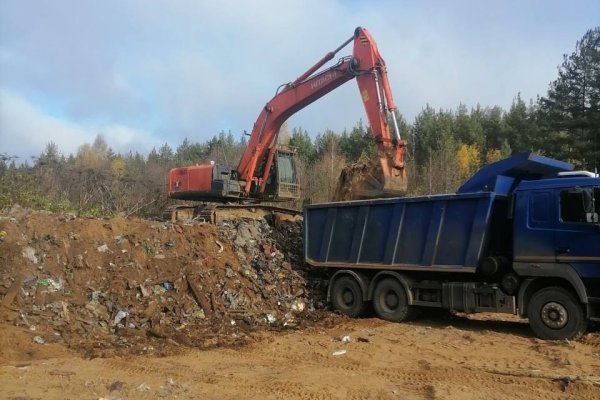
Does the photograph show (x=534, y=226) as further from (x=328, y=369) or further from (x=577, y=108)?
(x=577, y=108)

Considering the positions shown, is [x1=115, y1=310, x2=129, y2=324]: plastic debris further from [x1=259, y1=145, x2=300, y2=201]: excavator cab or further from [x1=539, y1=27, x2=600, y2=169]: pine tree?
[x1=539, y1=27, x2=600, y2=169]: pine tree

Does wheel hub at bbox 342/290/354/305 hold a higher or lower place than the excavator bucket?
lower

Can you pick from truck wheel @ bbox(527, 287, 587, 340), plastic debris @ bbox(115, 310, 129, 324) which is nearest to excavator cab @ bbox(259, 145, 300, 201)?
plastic debris @ bbox(115, 310, 129, 324)

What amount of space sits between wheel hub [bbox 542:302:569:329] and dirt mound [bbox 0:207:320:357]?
4190 mm

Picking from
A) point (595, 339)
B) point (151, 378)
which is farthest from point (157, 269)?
point (595, 339)

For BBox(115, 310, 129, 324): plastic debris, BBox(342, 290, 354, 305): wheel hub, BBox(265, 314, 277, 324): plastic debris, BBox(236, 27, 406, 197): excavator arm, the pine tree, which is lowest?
BBox(265, 314, 277, 324): plastic debris

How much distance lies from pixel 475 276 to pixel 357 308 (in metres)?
2.52

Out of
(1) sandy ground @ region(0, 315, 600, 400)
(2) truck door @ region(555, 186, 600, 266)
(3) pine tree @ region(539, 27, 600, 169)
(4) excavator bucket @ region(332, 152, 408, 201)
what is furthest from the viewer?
(3) pine tree @ region(539, 27, 600, 169)

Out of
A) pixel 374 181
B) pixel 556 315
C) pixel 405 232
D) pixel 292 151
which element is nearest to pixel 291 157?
pixel 292 151

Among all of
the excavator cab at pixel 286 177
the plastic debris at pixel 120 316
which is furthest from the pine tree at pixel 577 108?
the plastic debris at pixel 120 316

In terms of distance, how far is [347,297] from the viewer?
11695 mm

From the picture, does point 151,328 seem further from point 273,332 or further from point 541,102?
point 541,102

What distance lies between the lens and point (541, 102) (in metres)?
30.7

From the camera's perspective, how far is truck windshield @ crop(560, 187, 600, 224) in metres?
8.58
